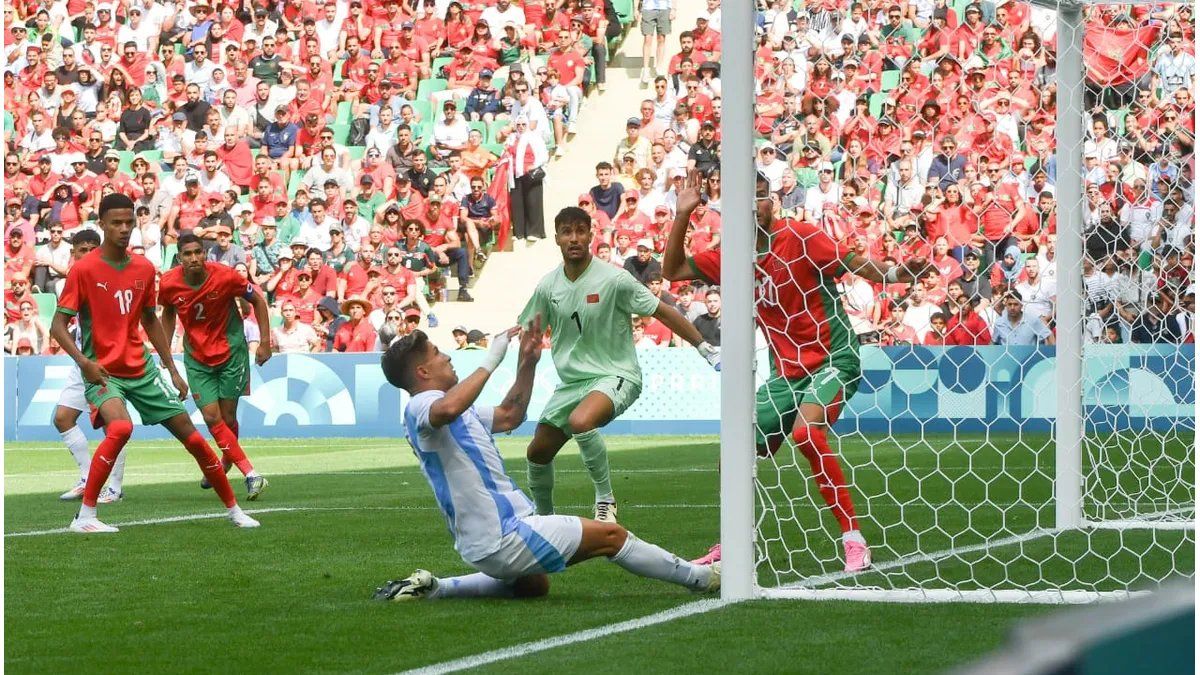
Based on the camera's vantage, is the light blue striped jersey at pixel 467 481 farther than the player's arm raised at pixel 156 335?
No

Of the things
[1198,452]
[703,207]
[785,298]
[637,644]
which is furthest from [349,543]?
[703,207]

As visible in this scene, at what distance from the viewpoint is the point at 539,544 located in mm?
5855

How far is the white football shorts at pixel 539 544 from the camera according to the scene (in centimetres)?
584

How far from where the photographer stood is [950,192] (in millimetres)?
12094

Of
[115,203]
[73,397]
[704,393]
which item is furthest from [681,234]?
[704,393]

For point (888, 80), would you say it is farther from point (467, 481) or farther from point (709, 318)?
point (467, 481)

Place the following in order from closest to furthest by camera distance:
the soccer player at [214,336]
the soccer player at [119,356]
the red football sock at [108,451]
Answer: the red football sock at [108,451] < the soccer player at [119,356] < the soccer player at [214,336]

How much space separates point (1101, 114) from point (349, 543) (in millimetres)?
5417

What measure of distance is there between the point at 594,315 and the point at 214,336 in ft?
12.9

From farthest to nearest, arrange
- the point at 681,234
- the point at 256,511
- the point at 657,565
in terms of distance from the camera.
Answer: the point at 256,511 < the point at 681,234 < the point at 657,565

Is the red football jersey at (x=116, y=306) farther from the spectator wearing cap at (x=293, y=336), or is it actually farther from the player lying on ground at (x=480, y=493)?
the spectator wearing cap at (x=293, y=336)

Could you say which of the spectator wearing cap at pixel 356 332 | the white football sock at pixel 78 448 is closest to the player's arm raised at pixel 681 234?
the white football sock at pixel 78 448

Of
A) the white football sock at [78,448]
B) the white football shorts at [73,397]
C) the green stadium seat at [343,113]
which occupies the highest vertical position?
the green stadium seat at [343,113]

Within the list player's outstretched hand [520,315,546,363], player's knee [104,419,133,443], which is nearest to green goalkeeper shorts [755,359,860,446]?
player's outstretched hand [520,315,546,363]
